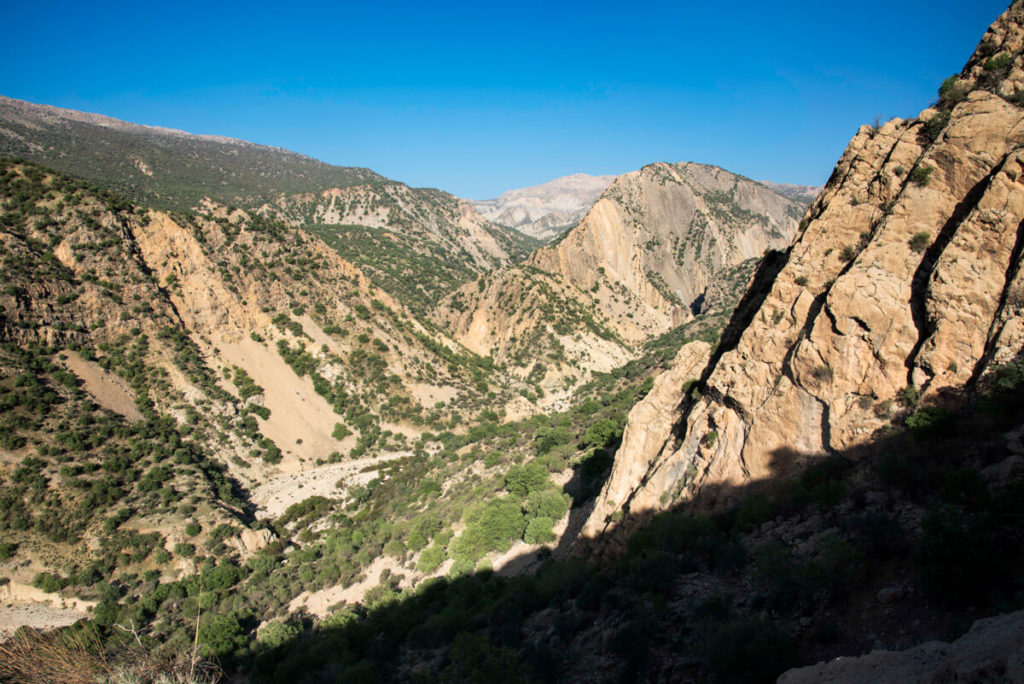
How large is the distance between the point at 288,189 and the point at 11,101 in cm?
10939

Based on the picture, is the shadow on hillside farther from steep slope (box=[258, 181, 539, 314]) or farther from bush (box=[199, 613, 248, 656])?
steep slope (box=[258, 181, 539, 314])

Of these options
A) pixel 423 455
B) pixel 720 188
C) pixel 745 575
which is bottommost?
pixel 423 455

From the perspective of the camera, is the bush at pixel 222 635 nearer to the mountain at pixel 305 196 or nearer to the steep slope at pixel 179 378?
the steep slope at pixel 179 378

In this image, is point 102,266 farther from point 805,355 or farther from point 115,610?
point 805,355

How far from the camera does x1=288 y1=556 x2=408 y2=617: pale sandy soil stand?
1034 inches

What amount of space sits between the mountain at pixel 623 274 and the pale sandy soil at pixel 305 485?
2807cm

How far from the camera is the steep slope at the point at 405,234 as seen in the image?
103 meters

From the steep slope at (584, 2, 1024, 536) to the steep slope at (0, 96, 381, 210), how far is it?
108 metres

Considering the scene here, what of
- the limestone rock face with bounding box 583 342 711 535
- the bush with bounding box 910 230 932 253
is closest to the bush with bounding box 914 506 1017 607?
the bush with bounding box 910 230 932 253

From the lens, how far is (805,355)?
1290 cm

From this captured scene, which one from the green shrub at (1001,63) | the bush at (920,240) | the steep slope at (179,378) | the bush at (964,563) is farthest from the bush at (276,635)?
the green shrub at (1001,63)

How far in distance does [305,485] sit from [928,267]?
42848 millimetres

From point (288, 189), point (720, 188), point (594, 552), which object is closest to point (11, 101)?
point (288, 189)

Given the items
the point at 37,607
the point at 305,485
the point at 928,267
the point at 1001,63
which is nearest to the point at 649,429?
the point at 928,267
